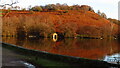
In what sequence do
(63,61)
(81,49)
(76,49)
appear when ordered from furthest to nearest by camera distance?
(81,49), (76,49), (63,61)

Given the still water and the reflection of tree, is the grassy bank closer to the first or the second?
the still water

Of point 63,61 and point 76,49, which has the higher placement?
point 63,61

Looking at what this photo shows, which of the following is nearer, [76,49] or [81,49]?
[76,49]

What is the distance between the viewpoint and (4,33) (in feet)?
178

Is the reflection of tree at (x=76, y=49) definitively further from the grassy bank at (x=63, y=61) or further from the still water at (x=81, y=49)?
the grassy bank at (x=63, y=61)

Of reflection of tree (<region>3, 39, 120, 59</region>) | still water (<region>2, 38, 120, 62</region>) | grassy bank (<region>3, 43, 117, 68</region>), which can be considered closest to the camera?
grassy bank (<region>3, 43, 117, 68</region>)

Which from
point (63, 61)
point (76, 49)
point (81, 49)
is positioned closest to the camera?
point (63, 61)

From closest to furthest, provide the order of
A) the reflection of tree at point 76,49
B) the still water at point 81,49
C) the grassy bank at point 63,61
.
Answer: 1. the grassy bank at point 63,61
2. the still water at point 81,49
3. the reflection of tree at point 76,49

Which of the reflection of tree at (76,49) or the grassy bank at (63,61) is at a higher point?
the grassy bank at (63,61)

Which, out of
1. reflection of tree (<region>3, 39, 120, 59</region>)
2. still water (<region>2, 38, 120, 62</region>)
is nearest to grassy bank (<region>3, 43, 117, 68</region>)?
still water (<region>2, 38, 120, 62</region>)

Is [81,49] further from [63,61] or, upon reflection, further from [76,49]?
[63,61]

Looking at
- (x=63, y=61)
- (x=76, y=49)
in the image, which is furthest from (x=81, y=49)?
(x=63, y=61)

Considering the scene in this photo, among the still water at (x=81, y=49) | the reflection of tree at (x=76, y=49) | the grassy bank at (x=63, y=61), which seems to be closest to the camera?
the grassy bank at (x=63, y=61)

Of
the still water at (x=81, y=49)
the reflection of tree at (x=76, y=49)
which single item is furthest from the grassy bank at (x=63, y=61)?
the reflection of tree at (x=76, y=49)
